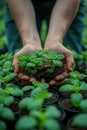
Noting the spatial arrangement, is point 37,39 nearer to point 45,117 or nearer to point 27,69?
point 27,69

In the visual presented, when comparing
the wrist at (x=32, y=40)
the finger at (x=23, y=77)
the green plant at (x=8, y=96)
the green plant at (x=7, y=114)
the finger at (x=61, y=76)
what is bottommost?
the finger at (x=61, y=76)

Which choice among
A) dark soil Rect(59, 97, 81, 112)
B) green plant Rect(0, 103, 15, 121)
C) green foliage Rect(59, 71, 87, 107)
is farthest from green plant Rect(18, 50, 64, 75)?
green plant Rect(0, 103, 15, 121)

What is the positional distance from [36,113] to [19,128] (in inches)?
3.5

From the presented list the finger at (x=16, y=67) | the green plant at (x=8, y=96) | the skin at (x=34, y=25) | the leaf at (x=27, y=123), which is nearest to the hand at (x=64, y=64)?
the skin at (x=34, y=25)

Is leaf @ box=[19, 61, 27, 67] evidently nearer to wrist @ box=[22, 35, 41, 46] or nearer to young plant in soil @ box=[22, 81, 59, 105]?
young plant in soil @ box=[22, 81, 59, 105]

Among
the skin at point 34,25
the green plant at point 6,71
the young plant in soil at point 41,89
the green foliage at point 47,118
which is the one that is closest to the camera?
the green foliage at point 47,118

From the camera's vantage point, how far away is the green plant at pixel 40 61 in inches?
72.0

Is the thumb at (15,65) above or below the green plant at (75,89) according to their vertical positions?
above

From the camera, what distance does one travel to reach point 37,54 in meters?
1.89

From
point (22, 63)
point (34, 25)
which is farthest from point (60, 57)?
point (34, 25)

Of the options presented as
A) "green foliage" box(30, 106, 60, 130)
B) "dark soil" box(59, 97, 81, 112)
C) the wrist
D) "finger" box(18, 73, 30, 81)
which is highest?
"green foliage" box(30, 106, 60, 130)

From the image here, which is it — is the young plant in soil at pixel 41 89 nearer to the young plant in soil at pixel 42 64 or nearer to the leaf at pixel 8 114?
the young plant in soil at pixel 42 64

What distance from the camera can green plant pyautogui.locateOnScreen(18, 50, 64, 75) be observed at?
6.00 ft

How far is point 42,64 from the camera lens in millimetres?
1838
